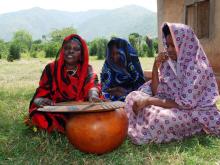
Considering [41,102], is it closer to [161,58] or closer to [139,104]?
[139,104]

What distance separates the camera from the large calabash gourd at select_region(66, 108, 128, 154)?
359 centimetres

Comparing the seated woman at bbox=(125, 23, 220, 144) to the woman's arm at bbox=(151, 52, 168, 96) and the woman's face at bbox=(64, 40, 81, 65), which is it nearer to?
the woman's arm at bbox=(151, 52, 168, 96)

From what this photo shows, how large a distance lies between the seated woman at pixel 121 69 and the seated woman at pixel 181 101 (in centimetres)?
128

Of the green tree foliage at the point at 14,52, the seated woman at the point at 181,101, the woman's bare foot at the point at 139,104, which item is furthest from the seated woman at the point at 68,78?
the green tree foliage at the point at 14,52

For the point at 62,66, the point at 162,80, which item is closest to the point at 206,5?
the point at 162,80

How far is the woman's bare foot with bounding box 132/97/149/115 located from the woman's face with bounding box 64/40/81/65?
91cm

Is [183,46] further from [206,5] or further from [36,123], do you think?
[206,5]

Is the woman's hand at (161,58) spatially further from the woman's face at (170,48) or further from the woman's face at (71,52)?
the woman's face at (71,52)

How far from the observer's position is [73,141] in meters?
3.75

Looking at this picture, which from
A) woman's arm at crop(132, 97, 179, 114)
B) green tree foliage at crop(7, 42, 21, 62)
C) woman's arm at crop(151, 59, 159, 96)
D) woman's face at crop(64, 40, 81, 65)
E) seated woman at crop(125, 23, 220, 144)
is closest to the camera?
seated woman at crop(125, 23, 220, 144)

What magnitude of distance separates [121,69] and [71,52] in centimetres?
146

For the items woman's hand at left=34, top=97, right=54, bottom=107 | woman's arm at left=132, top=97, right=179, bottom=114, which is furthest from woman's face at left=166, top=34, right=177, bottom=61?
woman's hand at left=34, top=97, right=54, bottom=107

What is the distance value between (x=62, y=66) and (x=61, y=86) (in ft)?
0.82

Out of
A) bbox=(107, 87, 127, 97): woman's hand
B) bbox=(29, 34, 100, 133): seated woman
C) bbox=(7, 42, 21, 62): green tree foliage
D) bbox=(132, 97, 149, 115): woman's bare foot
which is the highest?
bbox=(29, 34, 100, 133): seated woman
